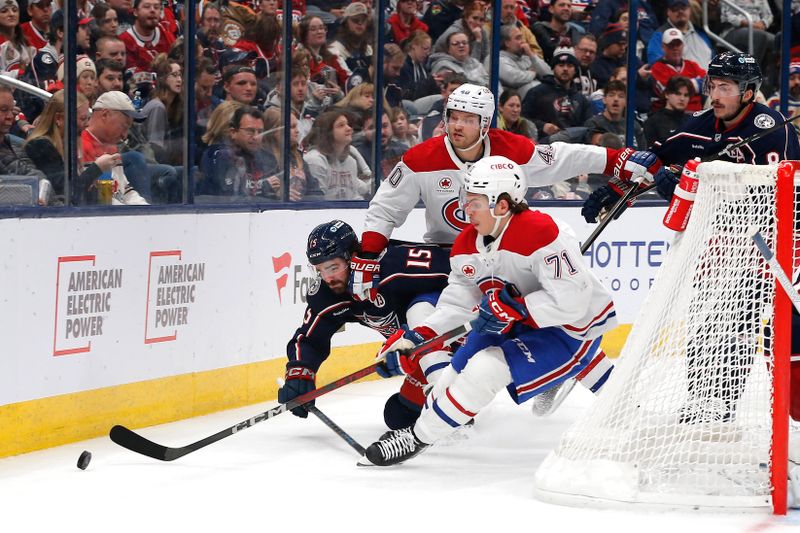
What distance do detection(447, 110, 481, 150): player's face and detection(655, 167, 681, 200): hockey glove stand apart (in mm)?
625

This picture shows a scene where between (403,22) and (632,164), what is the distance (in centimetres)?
218

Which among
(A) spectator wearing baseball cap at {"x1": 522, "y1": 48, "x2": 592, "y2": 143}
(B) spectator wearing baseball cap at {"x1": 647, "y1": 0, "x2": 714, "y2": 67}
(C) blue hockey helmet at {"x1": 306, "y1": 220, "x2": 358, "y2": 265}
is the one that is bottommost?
(C) blue hockey helmet at {"x1": 306, "y1": 220, "x2": 358, "y2": 265}

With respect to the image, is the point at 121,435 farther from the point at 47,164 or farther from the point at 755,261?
the point at 755,261

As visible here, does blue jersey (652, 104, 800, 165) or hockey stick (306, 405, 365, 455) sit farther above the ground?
blue jersey (652, 104, 800, 165)

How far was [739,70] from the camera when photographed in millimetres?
4207

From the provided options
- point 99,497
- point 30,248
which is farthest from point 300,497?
point 30,248

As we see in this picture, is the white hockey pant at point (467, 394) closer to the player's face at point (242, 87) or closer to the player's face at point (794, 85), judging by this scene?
the player's face at point (242, 87)

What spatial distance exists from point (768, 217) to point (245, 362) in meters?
2.44

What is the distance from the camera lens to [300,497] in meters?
3.68

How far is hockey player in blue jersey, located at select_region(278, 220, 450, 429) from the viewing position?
4.46 metres

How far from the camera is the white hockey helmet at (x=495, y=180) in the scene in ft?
12.6

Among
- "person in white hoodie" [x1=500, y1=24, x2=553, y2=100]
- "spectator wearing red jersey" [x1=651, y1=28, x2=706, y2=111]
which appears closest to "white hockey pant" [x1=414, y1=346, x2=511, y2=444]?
"person in white hoodie" [x1=500, y1=24, x2=553, y2=100]

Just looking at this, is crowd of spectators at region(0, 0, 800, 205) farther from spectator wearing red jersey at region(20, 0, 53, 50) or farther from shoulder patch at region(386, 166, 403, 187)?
shoulder patch at region(386, 166, 403, 187)

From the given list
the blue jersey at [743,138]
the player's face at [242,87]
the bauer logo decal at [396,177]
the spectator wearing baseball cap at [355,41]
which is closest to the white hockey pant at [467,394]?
the bauer logo decal at [396,177]
